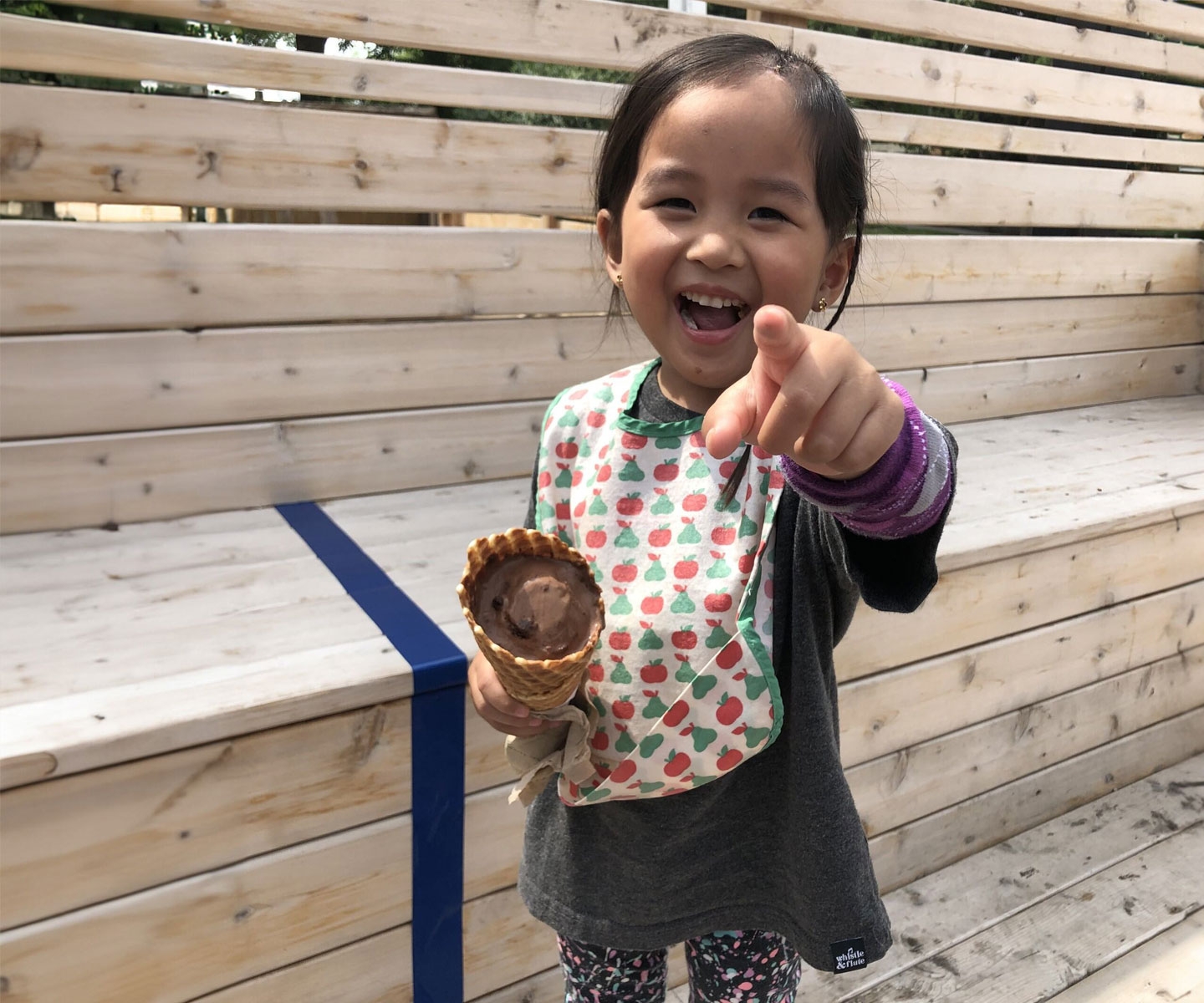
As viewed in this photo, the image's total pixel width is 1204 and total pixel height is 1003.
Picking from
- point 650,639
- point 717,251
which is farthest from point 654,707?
point 717,251

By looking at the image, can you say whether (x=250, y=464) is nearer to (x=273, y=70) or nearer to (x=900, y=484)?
(x=273, y=70)

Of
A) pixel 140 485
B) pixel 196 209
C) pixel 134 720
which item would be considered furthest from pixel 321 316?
pixel 134 720

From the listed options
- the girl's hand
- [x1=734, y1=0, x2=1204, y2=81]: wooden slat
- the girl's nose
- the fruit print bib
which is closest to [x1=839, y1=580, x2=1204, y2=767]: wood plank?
the fruit print bib

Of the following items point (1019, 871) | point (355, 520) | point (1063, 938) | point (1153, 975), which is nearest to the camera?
point (1153, 975)

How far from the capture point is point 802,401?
2.05 ft

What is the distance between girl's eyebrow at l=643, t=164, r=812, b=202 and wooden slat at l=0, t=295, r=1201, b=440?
1311mm

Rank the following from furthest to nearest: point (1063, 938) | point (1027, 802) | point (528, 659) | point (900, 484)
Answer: point (1027, 802), point (1063, 938), point (528, 659), point (900, 484)

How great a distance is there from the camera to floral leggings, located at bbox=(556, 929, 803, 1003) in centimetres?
113

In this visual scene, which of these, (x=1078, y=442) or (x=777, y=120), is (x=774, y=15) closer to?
(x=1078, y=442)

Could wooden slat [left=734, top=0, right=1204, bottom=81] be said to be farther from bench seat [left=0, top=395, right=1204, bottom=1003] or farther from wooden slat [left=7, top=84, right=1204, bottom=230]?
bench seat [left=0, top=395, right=1204, bottom=1003]

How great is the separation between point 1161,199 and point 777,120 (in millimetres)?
3236

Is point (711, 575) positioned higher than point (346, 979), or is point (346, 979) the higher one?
point (711, 575)

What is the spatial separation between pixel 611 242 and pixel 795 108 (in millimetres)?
253

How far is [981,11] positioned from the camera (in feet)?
9.65
